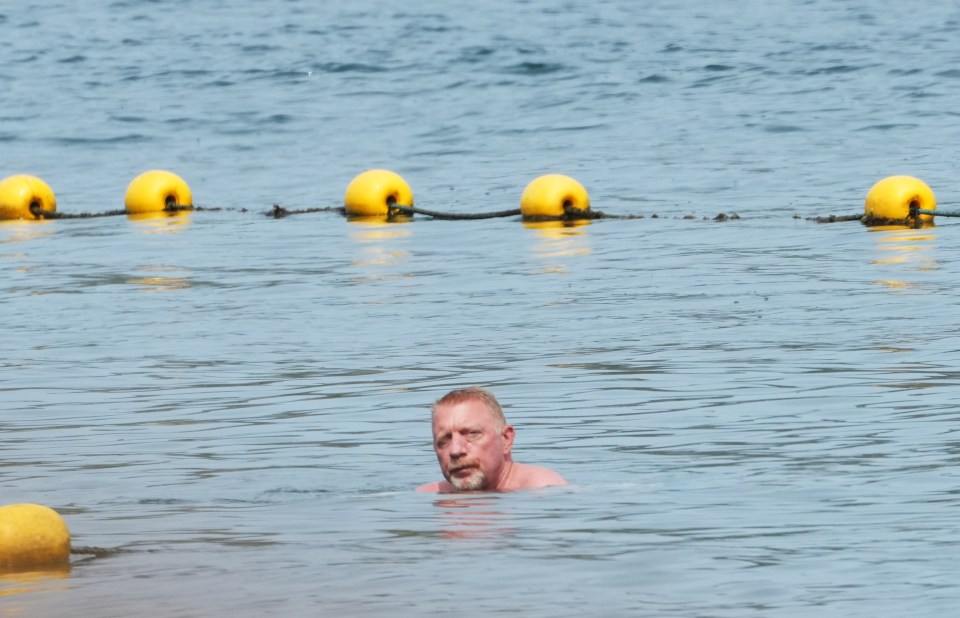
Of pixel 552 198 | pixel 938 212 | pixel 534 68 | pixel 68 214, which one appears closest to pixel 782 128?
pixel 552 198

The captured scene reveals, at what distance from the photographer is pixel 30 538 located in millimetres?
6570

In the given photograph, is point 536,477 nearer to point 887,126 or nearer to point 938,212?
point 938,212

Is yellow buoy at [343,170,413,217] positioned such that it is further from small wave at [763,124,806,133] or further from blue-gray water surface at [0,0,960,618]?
small wave at [763,124,806,133]

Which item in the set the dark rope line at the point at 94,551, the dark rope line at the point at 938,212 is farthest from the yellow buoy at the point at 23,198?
the dark rope line at the point at 94,551

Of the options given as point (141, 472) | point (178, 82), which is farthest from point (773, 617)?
point (178, 82)

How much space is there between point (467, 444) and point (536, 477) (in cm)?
34

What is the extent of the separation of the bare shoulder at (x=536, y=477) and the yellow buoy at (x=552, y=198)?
11.2 m

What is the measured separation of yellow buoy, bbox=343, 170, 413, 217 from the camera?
66.7 feet

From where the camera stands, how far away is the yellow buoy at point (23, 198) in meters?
21.6

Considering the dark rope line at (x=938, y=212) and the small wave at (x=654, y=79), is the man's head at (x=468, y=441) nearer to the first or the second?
the dark rope line at (x=938, y=212)

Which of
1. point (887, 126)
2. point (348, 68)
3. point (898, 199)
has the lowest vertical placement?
point (898, 199)

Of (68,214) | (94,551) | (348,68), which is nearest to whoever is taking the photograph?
Answer: (94,551)

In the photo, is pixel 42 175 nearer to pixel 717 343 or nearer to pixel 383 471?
pixel 717 343

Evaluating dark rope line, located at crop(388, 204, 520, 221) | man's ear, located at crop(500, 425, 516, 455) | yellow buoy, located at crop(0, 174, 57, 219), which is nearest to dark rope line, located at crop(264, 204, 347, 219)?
dark rope line, located at crop(388, 204, 520, 221)
